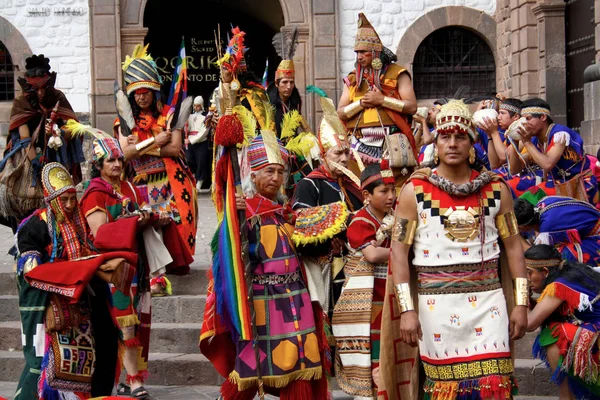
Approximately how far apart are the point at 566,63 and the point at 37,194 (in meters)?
9.40

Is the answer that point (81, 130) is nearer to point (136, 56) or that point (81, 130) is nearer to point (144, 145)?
point (144, 145)

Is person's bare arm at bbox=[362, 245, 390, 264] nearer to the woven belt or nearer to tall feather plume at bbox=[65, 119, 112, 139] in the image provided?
the woven belt

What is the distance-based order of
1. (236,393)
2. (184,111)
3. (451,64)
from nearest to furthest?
(236,393), (184,111), (451,64)

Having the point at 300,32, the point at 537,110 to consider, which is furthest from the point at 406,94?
the point at 300,32

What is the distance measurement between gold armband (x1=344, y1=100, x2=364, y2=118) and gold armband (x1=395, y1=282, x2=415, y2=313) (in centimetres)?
370

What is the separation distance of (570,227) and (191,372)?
316 cm

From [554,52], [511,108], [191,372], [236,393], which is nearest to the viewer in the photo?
[236,393]

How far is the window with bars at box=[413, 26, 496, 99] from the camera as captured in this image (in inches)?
780

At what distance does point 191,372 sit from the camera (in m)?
9.26

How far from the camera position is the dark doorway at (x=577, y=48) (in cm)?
1630

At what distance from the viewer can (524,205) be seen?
26.3 ft

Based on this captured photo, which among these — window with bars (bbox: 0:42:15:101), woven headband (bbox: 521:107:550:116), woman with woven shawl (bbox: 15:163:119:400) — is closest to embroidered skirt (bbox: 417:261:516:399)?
woman with woven shawl (bbox: 15:163:119:400)

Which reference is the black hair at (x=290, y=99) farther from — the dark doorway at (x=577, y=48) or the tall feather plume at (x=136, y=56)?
the dark doorway at (x=577, y=48)

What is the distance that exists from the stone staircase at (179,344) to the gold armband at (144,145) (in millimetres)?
1155
